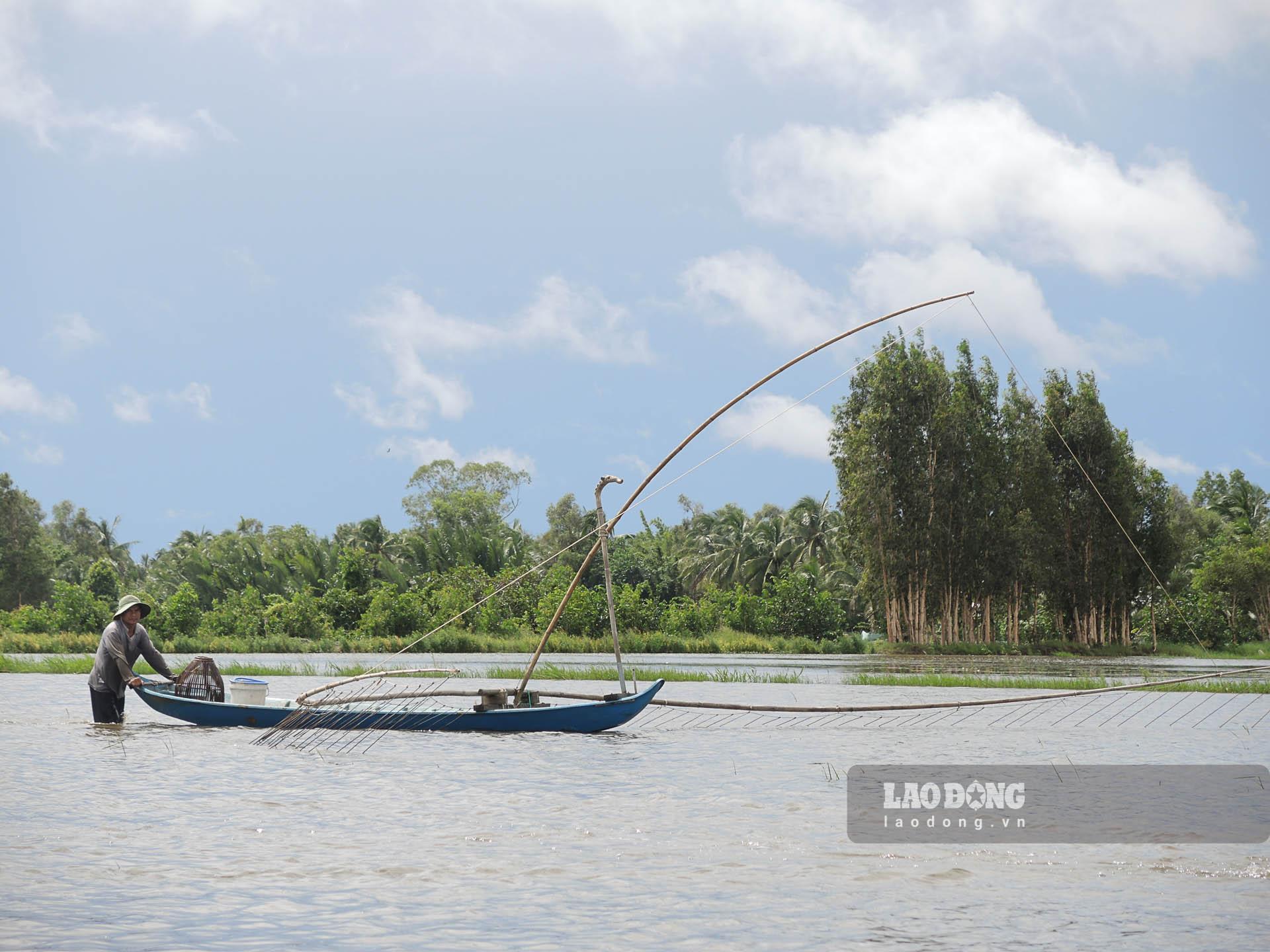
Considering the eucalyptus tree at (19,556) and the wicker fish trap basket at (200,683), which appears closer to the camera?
the wicker fish trap basket at (200,683)

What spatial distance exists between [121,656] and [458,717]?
4.31 meters

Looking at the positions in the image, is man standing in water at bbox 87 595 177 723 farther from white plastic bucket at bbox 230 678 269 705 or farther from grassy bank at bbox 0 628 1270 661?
grassy bank at bbox 0 628 1270 661

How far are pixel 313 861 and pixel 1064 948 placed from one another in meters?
4.56

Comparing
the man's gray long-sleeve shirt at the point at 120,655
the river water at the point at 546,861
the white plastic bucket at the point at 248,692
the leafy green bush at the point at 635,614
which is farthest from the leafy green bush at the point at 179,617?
the river water at the point at 546,861

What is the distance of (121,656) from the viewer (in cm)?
1482

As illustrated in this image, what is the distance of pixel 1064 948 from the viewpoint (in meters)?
5.67

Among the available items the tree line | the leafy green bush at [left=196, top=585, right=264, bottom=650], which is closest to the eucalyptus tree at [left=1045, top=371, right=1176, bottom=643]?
the tree line

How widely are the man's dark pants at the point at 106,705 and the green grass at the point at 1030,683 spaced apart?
1419 centimetres

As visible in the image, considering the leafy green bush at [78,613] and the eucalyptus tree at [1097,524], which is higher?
the eucalyptus tree at [1097,524]

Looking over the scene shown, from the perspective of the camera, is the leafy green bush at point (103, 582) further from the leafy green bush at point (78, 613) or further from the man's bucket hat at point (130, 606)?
the man's bucket hat at point (130, 606)

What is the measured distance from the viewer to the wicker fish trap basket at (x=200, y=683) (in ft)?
51.3

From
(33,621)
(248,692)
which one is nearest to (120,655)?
(248,692)

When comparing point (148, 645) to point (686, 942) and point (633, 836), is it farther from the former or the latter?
point (686, 942)

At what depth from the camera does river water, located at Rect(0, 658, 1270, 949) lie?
603 cm
